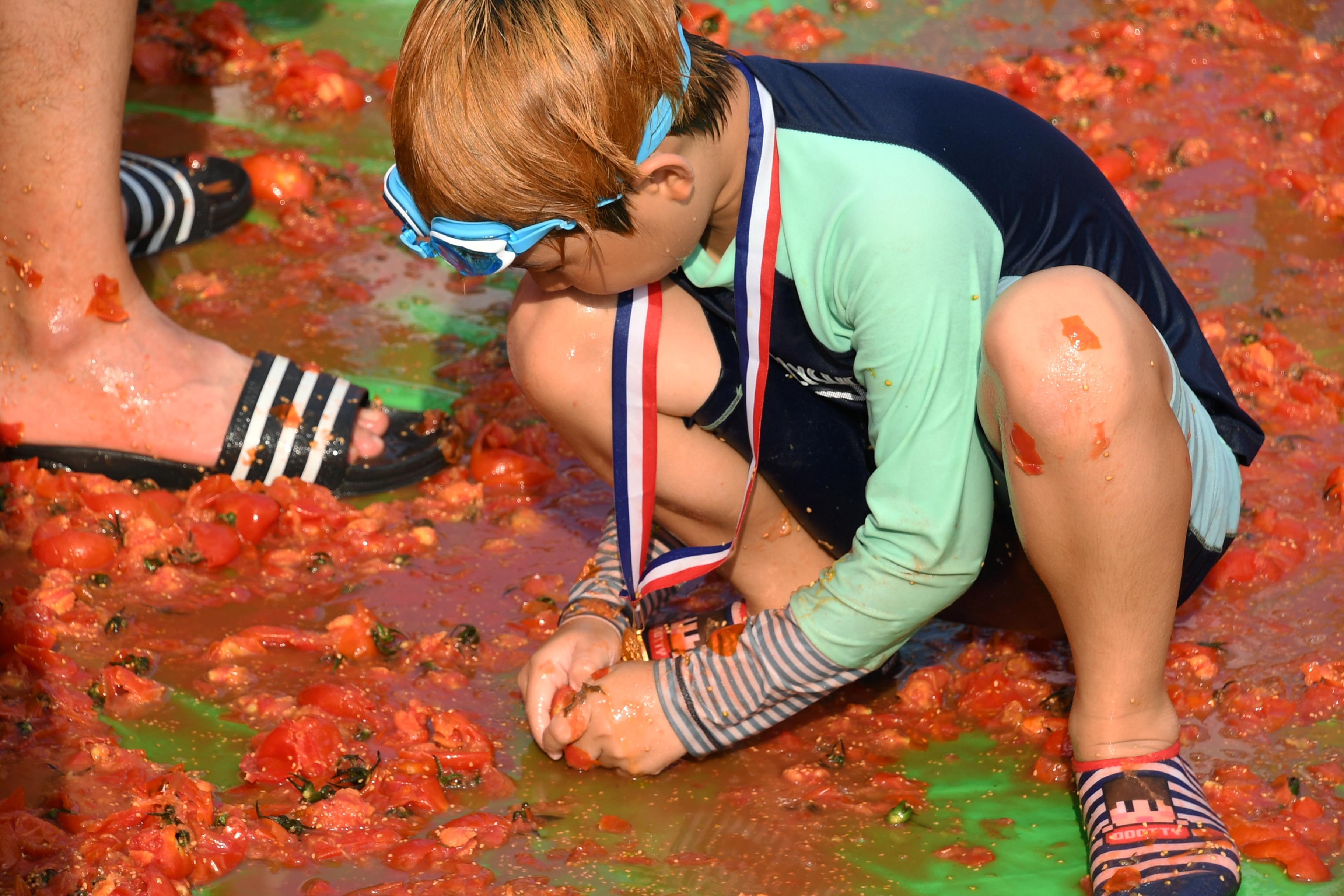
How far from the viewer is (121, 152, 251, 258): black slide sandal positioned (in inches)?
138

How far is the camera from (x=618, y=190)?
6.02 feet

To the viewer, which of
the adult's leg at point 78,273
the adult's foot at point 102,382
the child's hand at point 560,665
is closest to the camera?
the child's hand at point 560,665

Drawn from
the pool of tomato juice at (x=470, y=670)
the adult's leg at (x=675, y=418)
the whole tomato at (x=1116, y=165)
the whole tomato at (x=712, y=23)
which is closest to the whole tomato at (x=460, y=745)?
the pool of tomato juice at (x=470, y=670)

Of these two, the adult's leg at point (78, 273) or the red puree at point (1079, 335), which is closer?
the red puree at point (1079, 335)

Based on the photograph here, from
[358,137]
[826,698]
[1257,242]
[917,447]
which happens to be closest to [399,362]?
[358,137]

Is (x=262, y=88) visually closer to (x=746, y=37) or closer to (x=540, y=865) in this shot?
(x=746, y=37)

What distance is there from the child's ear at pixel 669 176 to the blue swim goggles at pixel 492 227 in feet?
0.05

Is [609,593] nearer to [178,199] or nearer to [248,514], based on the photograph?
[248,514]

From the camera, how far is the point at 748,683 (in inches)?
80.8

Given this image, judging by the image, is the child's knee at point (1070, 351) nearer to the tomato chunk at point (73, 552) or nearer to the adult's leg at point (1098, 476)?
the adult's leg at point (1098, 476)

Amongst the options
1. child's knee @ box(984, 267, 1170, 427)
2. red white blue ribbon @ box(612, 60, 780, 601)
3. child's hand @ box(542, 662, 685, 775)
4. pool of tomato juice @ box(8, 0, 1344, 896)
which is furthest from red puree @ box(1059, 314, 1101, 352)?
child's hand @ box(542, 662, 685, 775)

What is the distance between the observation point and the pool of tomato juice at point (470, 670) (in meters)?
1.91

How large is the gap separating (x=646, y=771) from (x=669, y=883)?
0.24 meters

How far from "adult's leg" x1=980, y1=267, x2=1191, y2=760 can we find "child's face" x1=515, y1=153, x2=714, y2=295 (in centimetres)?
45
